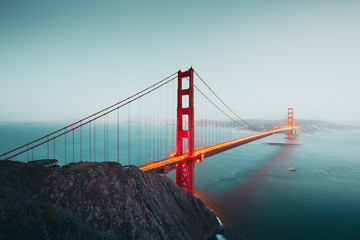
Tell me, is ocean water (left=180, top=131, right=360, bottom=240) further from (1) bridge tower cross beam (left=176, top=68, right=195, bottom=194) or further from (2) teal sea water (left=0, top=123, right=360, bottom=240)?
(1) bridge tower cross beam (left=176, top=68, right=195, bottom=194)

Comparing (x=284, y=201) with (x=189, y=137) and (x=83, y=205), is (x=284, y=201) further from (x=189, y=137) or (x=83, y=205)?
(x=83, y=205)

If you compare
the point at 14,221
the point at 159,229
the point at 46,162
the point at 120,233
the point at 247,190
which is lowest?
the point at 247,190

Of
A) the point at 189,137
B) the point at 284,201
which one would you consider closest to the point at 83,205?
the point at 189,137

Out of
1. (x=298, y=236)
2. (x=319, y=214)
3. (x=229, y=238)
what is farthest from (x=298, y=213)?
(x=229, y=238)

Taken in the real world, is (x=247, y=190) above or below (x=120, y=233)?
below

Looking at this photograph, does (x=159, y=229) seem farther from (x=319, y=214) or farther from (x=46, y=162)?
(x=319, y=214)

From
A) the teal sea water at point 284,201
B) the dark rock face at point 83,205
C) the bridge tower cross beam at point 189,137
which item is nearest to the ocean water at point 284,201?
the teal sea water at point 284,201

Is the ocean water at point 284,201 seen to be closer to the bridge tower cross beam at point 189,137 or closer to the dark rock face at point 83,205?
the bridge tower cross beam at point 189,137

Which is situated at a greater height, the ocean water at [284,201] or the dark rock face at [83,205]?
the dark rock face at [83,205]
